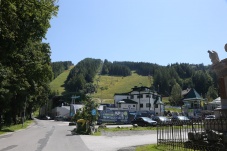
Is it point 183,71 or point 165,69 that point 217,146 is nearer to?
point 165,69

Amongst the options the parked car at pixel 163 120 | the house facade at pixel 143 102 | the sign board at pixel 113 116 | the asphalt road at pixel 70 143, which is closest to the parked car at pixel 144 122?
the parked car at pixel 163 120

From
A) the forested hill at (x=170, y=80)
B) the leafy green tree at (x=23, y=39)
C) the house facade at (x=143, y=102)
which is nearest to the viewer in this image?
the leafy green tree at (x=23, y=39)

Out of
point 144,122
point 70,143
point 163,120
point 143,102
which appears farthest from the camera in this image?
point 143,102

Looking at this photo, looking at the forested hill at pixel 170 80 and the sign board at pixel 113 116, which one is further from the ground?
the forested hill at pixel 170 80

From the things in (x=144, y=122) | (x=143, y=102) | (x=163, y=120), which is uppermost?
(x=143, y=102)

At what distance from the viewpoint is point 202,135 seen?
1255 centimetres

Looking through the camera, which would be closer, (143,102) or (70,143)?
(70,143)

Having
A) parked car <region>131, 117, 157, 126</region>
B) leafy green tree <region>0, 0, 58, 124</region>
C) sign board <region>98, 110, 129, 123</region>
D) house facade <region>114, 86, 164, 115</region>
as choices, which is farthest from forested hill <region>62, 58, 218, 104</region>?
leafy green tree <region>0, 0, 58, 124</region>

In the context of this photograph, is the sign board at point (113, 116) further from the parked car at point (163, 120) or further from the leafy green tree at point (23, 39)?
the leafy green tree at point (23, 39)

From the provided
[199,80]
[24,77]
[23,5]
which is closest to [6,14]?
[23,5]

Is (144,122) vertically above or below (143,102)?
below

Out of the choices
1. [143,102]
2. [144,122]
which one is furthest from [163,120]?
[143,102]

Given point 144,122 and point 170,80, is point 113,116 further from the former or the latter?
point 170,80

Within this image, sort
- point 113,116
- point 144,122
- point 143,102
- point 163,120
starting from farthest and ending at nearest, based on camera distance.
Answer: point 143,102
point 113,116
point 144,122
point 163,120
